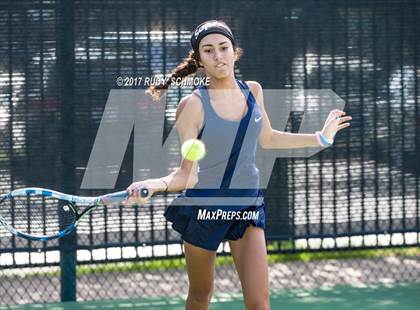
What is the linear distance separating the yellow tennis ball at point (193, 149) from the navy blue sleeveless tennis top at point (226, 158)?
0.08 feet

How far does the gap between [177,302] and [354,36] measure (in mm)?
2130

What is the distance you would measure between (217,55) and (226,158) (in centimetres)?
47

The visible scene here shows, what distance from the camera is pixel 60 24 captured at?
22.0 ft

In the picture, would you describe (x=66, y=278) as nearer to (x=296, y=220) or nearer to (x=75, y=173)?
(x=75, y=173)

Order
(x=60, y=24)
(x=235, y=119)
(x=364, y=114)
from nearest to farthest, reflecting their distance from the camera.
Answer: (x=235, y=119), (x=60, y=24), (x=364, y=114)

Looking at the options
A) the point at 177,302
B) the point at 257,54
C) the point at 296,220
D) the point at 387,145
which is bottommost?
the point at 177,302

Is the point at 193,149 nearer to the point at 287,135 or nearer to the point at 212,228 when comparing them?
the point at 212,228

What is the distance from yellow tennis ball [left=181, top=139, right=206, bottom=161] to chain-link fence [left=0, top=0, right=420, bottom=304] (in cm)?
202

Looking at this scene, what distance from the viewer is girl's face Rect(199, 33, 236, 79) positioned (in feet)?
15.8

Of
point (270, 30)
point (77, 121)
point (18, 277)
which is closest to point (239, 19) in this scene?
point (270, 30)

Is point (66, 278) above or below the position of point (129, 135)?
below

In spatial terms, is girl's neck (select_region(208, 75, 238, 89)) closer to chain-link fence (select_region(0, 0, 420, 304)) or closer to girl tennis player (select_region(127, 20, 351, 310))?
girl tennis player (select_region(127, 20, 351, 310))

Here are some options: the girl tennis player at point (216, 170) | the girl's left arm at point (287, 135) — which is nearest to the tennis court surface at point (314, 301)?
the girl's left arm at point (287, 135)

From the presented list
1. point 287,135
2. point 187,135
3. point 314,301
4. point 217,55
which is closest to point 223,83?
point 217,55
